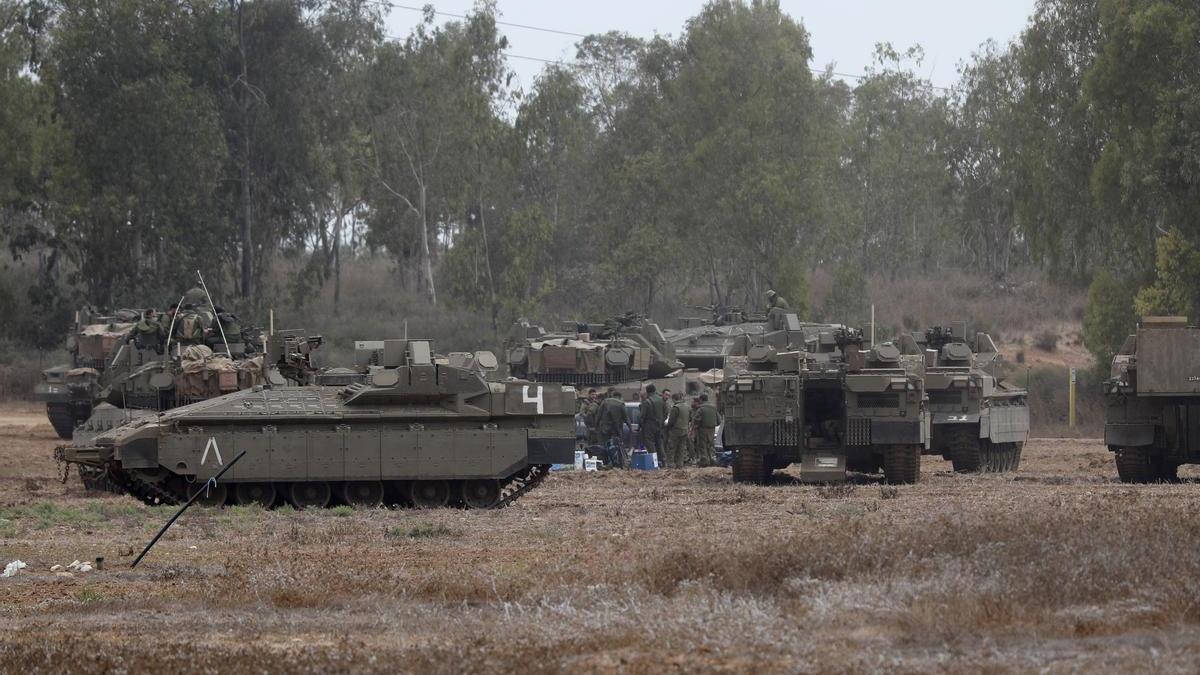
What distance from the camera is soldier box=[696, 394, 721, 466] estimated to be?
102 feet

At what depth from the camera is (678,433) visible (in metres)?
30.6

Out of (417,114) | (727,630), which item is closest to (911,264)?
(417,114)

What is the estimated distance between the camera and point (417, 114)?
62344mm

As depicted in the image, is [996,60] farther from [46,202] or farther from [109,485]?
[109,485]

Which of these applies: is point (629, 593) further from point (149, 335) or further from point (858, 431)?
point (149, 335)

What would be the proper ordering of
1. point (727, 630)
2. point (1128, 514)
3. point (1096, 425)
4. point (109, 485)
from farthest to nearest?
point (1096, 425), point (109, 485), point (1128, 514), point (727, 630)

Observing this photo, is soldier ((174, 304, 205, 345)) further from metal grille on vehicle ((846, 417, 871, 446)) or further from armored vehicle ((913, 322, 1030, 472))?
armored vehicle ((913, 322, 1030, 472))

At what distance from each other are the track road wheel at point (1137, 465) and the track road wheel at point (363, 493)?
389 inches

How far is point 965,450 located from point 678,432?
5.72 meters

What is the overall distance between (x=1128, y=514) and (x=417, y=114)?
5035cm

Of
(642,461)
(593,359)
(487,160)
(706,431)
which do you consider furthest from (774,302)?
(487,160)

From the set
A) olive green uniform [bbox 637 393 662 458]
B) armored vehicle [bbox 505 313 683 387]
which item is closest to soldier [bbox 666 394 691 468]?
olive green uniform [bbox 637 393 662 458]

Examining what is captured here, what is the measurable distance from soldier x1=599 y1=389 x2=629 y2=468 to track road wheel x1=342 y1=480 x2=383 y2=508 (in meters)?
9.87

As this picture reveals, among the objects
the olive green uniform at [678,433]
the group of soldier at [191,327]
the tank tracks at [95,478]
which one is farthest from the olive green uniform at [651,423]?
the tank tracks at [95,478]
